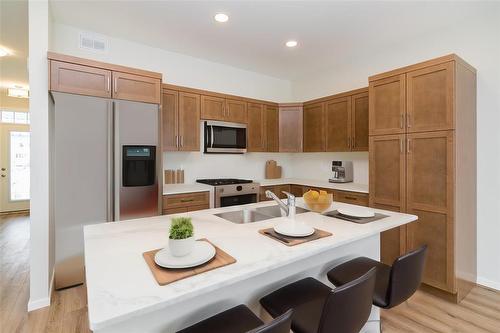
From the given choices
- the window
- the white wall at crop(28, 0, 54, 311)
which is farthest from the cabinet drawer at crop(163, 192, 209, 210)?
the window

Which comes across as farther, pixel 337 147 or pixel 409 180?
pixel 337 147

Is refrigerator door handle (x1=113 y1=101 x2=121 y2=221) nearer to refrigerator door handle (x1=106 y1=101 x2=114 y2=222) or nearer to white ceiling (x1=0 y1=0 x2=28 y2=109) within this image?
refrigerator door handle (x1=106 y1=101 x2=114 y2=222)

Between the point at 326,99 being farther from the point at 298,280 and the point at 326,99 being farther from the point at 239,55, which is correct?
the point at 298,280

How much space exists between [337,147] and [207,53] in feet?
7.65

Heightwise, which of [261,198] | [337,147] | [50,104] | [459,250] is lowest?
[459,250]

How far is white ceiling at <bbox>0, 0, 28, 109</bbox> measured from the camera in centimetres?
267

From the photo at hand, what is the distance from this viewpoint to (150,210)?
2.76 meters

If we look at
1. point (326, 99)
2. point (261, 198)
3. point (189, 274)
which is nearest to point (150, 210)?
point (261, 198)

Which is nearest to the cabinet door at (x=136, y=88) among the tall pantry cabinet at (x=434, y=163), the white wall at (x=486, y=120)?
the tall pantry cabinet at (x=434, y=163)

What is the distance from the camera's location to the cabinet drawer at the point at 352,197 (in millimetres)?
3096

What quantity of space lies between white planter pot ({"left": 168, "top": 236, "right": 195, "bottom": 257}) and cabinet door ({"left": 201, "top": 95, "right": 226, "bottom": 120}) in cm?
278

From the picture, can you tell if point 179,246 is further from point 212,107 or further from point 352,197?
point 212,107

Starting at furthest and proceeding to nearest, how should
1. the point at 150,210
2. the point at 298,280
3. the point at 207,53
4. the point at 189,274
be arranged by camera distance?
the point at 207,53
the point at 150,210
the point at 298,280
the point at 189,274

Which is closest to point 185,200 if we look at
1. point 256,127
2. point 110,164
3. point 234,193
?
point 234,193
